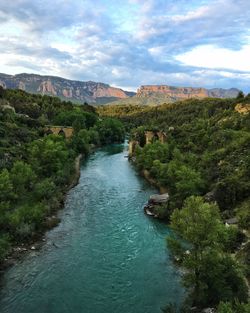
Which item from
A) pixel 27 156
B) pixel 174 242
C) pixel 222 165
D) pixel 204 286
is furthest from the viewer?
pixel 27 156

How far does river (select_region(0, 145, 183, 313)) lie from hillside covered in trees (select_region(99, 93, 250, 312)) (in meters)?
2.28

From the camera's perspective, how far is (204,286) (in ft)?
84.2

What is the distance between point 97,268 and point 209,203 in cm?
1742

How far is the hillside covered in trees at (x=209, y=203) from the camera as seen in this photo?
25922mm

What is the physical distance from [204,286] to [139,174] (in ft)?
159

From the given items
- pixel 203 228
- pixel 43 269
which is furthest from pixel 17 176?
pixel 203 228

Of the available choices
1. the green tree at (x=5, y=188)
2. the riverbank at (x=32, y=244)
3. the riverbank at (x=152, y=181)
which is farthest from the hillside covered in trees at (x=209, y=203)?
the green tree at (x=5, y=188)

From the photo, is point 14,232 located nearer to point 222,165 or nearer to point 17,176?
point 17,176

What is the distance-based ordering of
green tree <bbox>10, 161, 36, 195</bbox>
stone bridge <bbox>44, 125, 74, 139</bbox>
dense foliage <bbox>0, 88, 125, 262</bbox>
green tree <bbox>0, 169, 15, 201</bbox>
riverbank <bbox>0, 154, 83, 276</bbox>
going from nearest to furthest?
riverbank <bbox>0, 154, 83, 276</bbox>, dense foliage <bbox>0, 88, 125, 262</bbox>, green tree <bbox>0, 169, 15, 201</bbox>, green tree <bbox>10, 161, 36, 195</bbox>, stone bridge <bbox>44, 125, 74, 139</bbox>

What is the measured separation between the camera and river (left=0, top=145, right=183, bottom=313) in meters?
27.3

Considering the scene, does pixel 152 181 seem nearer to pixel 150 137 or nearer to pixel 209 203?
pixel 209 203

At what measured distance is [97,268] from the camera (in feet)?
107

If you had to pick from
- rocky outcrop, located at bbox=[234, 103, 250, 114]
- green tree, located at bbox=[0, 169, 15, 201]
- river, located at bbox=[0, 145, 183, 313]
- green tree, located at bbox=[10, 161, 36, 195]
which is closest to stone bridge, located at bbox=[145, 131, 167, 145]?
rocky outcrop, located at bbox=[234, 103, 250, 114]

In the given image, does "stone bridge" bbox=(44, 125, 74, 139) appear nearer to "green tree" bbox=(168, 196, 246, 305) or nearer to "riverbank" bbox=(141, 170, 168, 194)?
"riverbank" bbox=(141, 170, 168, 194)
